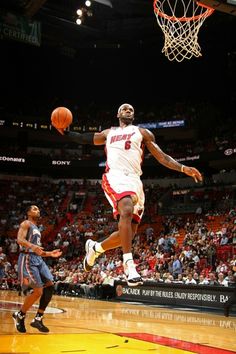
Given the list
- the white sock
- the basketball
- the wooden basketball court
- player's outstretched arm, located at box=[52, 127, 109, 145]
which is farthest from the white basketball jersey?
the wooden basketball court

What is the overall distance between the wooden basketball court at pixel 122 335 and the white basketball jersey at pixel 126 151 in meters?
2.10

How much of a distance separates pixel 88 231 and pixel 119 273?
8.18m

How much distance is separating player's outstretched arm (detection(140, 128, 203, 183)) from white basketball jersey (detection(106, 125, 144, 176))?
0.07 meters

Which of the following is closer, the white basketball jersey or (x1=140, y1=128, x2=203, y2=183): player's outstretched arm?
(x1=140, y1=128, x2=203, y2=183): player's outstretched arm

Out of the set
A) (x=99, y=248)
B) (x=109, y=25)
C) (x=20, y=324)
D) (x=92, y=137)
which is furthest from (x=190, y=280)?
(x=109, y=25)

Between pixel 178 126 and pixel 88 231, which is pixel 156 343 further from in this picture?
pixel 178 126

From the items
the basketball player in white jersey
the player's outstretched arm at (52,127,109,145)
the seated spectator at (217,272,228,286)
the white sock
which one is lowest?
the seated spectator at (217,272,228,286)

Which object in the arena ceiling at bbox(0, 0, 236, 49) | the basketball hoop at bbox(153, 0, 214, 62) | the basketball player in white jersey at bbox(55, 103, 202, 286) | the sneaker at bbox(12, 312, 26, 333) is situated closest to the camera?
the basketball player in white jersey at bbox(55, 103, 202, 286)

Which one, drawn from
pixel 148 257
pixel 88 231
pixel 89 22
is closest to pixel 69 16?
pixel 89 22

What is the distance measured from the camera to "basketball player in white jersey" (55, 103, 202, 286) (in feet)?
14.6

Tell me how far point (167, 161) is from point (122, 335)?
3.43 meters

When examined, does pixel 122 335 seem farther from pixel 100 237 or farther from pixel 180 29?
pixel 100 237

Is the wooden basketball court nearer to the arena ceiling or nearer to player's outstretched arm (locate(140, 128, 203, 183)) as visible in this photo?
player's outstretched arm (locate(140, 128, 203, 183))

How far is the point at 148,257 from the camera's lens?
18.6 m
